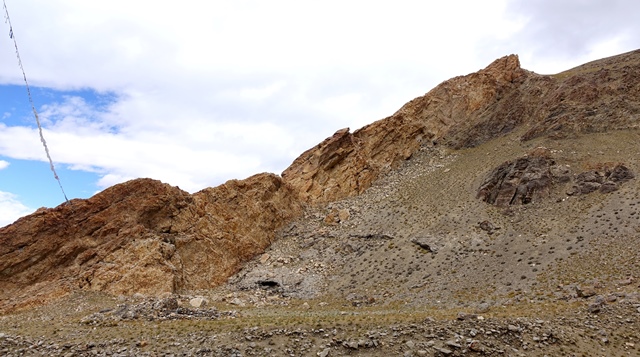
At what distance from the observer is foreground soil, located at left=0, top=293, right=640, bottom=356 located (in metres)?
17.1

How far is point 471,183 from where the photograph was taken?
135 feet

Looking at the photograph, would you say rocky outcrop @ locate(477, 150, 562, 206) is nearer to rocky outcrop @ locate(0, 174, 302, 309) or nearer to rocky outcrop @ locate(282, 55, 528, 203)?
rocky outcrop @ locate(282, 55, 528, 203)

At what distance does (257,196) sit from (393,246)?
55.1 feet

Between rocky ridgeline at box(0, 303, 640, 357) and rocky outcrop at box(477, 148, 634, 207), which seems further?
rocky outcrop at box(477, 148, 634, 207)

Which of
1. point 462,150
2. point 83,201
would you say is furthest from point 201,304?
point 462,150

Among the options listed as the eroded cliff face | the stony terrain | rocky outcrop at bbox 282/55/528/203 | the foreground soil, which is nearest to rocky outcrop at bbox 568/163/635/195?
the stony terrain

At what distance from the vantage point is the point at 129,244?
114 feet

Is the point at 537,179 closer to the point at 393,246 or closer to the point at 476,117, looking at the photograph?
the point at 393,246

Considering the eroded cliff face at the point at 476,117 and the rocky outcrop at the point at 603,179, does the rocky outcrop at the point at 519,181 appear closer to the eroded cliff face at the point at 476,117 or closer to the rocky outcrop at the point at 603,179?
the rocky outcrop at the point at 603,179

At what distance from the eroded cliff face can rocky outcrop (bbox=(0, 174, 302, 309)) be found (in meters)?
13.2

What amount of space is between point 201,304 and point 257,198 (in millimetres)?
18533

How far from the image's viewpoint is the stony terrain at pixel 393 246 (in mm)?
18859

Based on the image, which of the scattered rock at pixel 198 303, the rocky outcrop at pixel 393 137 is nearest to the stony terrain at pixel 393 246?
the rocky outcrop at pixel 393 137

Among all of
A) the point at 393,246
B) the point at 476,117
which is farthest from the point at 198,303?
the point at 476,117
